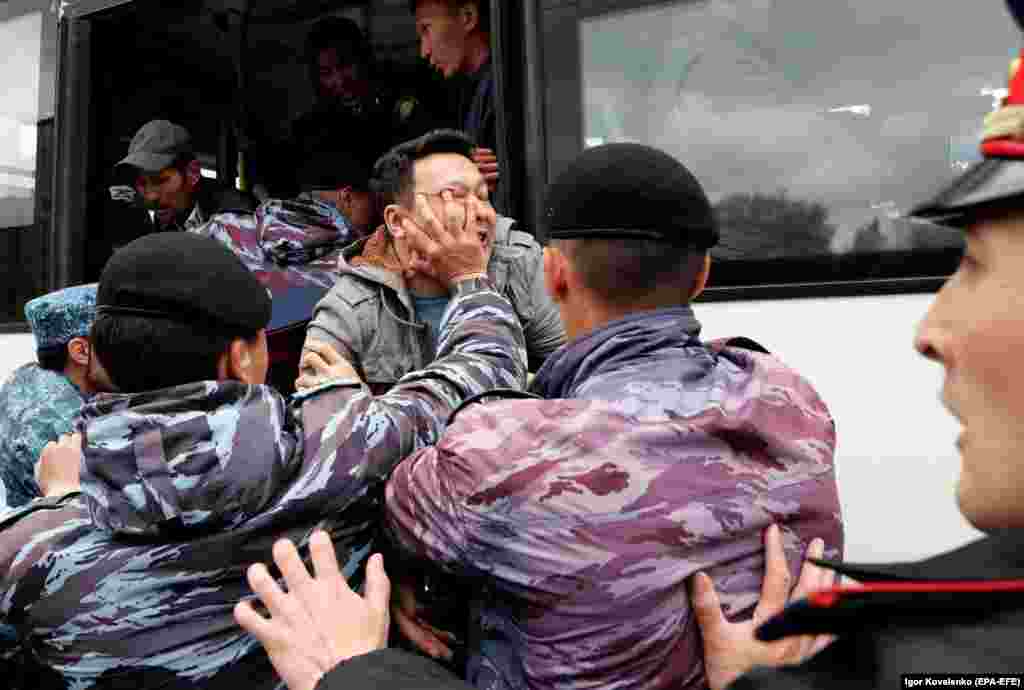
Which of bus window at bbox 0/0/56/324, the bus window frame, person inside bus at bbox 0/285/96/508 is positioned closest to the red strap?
the bus window frame

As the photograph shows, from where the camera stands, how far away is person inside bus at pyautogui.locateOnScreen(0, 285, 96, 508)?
8.00ft

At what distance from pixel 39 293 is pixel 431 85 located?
1.99m

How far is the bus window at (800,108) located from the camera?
1962mm

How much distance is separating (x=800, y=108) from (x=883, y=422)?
76 centimetres

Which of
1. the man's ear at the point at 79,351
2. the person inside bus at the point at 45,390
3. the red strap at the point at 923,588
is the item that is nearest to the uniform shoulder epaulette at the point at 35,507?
the person inside bus at the point at 45,390

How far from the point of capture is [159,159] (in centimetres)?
371

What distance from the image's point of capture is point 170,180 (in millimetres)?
3840

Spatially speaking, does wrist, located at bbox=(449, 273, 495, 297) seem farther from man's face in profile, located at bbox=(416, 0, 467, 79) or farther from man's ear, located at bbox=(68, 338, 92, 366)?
man's face in profile, located at bbox=(416, 0, 467, 79)

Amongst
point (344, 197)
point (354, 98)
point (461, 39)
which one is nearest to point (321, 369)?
point (344, 197)

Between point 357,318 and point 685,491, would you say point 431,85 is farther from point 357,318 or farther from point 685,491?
point 685,491

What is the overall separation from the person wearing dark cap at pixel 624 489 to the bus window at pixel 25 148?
2825mm

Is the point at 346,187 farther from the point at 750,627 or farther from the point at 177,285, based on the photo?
the point at 750,627

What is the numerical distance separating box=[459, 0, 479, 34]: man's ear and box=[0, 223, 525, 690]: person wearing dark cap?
208 centimetres

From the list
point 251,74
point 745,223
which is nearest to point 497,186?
point 745,223
